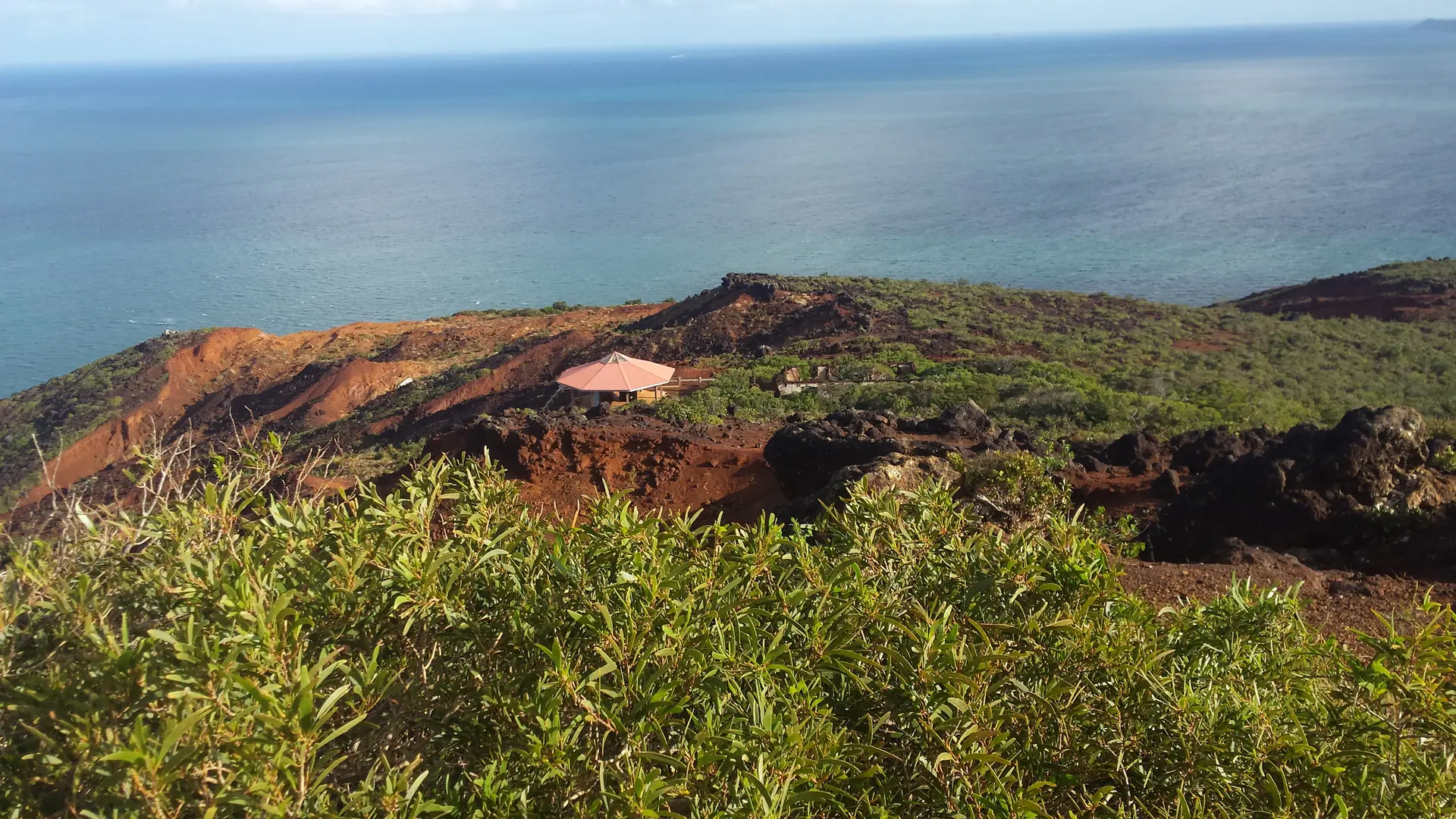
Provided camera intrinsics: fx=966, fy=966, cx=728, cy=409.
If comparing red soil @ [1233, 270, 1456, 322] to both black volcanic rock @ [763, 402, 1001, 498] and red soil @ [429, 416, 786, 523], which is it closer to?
black volcanic rock @ [763, 402, 1001, 498]

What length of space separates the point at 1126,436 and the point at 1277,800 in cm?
1012

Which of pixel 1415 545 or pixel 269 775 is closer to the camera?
pixel 269 775

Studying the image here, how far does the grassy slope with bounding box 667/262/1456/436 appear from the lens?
1769 cm

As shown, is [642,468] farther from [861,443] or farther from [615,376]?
[615,376]

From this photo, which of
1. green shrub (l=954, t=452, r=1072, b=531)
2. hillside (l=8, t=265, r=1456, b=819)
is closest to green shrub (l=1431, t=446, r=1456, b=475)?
green shrub (l=954, t=452, r=1072, b=531)

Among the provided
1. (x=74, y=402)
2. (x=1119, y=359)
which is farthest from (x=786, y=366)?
(x=74, y=402)

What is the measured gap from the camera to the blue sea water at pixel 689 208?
49.3 metres

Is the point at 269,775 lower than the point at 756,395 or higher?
higher

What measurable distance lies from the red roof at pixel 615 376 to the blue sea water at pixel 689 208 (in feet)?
96.7

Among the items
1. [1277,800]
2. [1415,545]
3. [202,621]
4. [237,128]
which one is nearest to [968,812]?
[1277,800]

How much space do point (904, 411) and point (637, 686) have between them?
14817mm

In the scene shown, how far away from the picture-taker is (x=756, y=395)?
63.5ft

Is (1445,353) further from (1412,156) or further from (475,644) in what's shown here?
(1412,156)

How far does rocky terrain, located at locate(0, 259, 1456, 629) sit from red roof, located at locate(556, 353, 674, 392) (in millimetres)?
951
